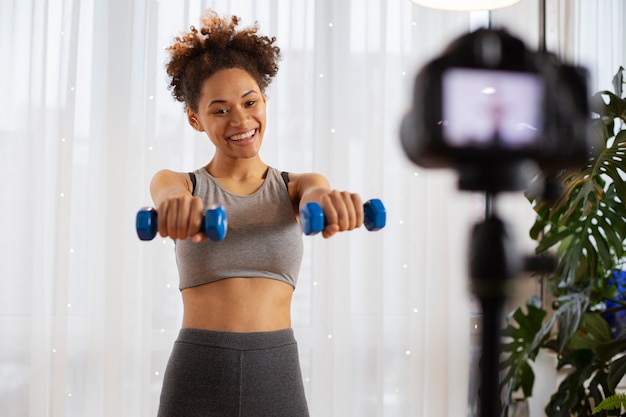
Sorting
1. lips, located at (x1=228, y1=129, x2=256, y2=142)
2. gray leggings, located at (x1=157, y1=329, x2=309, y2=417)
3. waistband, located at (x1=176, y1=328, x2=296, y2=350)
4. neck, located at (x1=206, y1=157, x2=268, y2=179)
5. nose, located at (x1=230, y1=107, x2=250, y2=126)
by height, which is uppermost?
nose, located at (x1=230, y1=107, x2=250, y2=126)

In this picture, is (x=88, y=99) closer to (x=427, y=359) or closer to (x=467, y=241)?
(x=427, y=359)

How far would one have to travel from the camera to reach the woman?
123 cm

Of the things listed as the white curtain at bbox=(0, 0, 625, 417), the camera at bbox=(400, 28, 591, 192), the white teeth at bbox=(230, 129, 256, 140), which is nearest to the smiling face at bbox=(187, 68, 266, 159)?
the white teeth at bbox=(230, 129, 256, 140)

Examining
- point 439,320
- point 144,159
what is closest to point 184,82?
point 144,159

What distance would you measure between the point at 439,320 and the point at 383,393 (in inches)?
13.1

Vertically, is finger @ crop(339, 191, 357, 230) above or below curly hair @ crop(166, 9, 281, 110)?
below

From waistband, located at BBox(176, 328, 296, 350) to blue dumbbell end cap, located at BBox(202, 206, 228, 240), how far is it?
51 cm

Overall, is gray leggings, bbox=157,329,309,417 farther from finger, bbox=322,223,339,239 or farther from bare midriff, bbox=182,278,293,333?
finger, bbox=322,223,339,239

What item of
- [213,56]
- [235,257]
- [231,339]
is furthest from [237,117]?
[231,339]

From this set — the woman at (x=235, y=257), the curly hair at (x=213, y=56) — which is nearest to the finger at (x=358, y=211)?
the woman at (x=235, y=257)

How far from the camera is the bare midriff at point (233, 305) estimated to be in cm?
126

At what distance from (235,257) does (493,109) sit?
3.09 feet

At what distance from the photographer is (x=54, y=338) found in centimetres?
252

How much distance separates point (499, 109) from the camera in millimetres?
353
